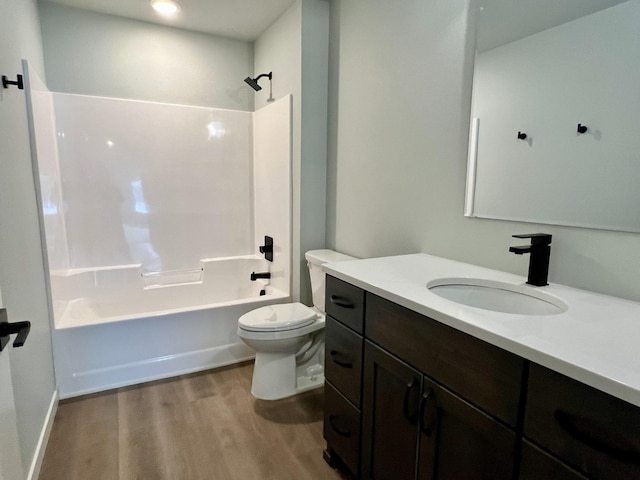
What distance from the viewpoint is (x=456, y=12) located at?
5.02 ft

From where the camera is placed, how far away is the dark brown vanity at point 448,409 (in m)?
0.68

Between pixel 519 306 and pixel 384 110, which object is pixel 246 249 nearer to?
pixel 384 110

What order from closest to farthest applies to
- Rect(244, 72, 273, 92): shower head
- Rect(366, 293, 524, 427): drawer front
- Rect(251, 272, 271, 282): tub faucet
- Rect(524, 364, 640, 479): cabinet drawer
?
1. Rect(524, 364, 640, 479): cabinet drawer
2. Rect(366, 293, 524, 427): drawer front
3. Rect(244, 72, 273, 92): shower head
4. Rect(251, 272, 271, 282): tub faucet

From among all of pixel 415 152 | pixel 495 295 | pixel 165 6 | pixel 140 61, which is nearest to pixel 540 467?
pixel 495 295

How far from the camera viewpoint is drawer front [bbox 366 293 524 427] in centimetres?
82

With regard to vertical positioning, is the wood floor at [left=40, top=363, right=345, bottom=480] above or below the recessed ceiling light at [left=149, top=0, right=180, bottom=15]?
below

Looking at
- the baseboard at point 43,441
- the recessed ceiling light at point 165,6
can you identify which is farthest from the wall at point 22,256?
the recessed ceiling light at point 165,6

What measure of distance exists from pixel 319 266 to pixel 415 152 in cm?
90

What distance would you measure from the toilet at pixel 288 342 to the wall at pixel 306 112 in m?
0.24

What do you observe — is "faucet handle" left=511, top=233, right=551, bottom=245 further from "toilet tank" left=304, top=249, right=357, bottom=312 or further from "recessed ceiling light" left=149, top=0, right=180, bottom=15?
"recessed ceiling light" left=149, top=0, right=180, bottom=15

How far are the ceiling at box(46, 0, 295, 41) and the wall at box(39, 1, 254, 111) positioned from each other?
93mm

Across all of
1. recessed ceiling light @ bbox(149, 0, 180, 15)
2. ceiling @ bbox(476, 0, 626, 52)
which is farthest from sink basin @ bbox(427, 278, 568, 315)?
recessed ceiling light @ bbox(149, 0, 180, 15)

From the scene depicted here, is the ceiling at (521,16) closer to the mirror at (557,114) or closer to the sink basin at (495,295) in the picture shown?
the mirror at (557,114)

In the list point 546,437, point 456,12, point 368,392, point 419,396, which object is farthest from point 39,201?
point 546,437
